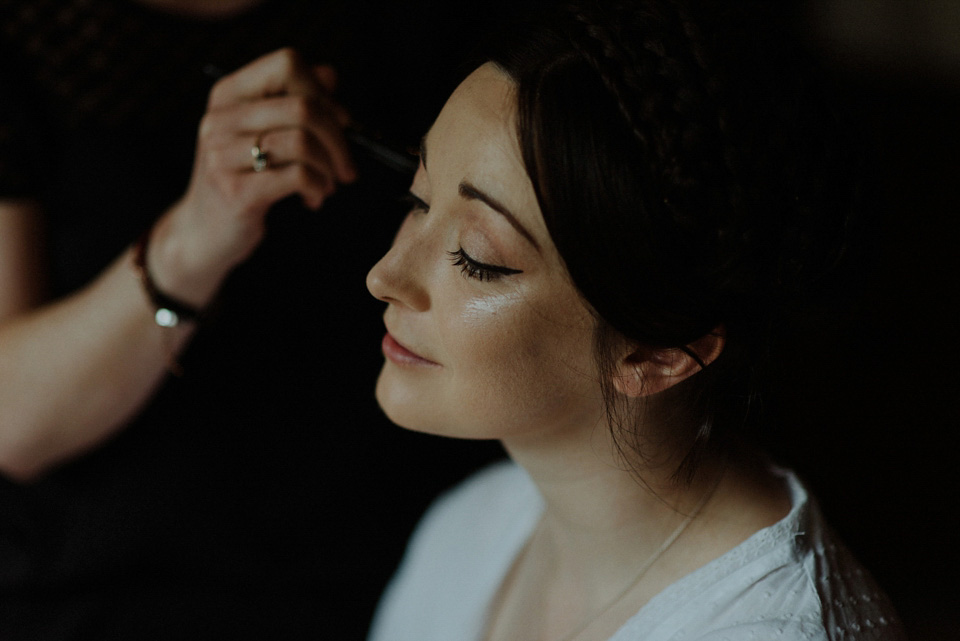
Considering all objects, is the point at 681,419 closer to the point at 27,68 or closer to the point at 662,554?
the point at 662,554

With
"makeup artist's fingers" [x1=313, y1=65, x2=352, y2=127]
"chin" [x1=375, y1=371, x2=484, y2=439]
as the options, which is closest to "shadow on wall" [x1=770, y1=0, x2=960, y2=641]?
"chin" [x1=375, y1=371, x2=484, y2=439]

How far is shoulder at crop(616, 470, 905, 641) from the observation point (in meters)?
0.82

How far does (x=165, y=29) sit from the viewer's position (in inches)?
47.1

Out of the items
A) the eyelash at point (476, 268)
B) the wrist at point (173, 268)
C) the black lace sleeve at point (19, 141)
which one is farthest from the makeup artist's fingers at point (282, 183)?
the black lace sleeve at point (19, 141)

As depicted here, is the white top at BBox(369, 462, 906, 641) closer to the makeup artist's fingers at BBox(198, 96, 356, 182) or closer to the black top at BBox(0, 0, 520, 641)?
the black top at BBox(0, 0, 520, 641)

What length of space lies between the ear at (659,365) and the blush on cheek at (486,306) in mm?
144

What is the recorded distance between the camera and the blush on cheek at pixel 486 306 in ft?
2.73

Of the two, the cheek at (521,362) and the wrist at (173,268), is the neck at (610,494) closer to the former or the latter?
the cheek at (521,362)

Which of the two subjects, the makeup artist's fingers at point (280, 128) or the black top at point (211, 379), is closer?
the makeup artist's fingers at point (280, 128)

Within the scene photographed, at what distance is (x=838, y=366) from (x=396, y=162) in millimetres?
1379

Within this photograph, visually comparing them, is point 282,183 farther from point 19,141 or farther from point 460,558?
point 460,558

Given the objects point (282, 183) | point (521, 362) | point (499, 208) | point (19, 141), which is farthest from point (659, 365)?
point (19, 141)

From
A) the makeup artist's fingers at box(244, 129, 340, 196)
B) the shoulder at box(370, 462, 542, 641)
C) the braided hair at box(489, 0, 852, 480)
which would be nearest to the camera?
the braided hair at box(489, 0, 852, 480)

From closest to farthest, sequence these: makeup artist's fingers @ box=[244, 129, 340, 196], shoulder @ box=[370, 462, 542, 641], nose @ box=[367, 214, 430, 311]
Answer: nose @ box=[367, 214, 430, 311]
makeup artist's fingers @ box=[244, 129, 340, 196]
shoulder @ box=[370, 462, 542, 641]
